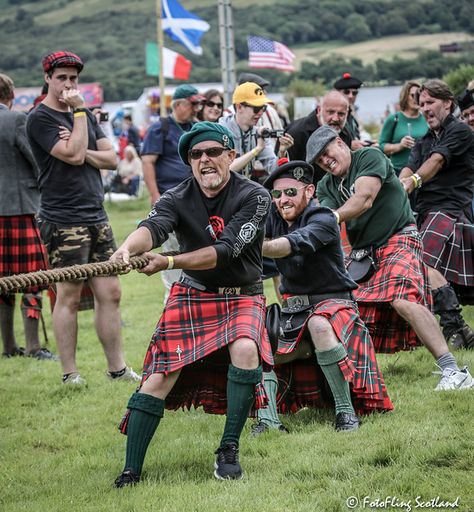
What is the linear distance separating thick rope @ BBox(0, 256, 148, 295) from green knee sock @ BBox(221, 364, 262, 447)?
687 millimetres

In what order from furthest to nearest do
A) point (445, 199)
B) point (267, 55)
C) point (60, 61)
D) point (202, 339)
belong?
Result: point (267, 55)
point (445, 199)
point (60, 61)
point (202, 339)

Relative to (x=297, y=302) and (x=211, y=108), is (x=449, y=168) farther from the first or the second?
(x=211, y=108)

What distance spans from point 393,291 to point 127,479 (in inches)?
89.6

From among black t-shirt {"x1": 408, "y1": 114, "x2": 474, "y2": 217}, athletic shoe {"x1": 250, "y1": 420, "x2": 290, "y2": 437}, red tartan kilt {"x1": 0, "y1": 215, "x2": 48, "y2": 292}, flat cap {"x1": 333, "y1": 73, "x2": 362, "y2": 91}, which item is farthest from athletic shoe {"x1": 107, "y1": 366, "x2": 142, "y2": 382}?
flat cap {"x1": 333, "y1": 73, "x2": 362, "y2": 91}

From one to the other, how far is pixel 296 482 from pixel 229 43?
1246cm

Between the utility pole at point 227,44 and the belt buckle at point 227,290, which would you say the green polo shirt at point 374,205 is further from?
the utility pole at point 227,44

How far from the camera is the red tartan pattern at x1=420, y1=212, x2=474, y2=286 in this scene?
7.12 m

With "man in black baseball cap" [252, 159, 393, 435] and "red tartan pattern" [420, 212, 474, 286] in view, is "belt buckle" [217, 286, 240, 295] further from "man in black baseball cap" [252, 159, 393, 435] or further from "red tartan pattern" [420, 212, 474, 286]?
"red tartan pattern" [420, 212, 474, 286]

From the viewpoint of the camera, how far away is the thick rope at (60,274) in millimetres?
3971

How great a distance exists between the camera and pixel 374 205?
6.15 meters

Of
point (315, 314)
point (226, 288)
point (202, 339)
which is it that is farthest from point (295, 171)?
point (202, 339)

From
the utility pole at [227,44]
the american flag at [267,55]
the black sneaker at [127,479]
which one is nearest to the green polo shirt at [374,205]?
the black sneaker at [127,479]

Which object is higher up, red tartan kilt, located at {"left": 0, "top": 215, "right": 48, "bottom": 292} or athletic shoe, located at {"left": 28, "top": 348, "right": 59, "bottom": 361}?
red tartan kilt, located at {"left": 0, "top": 215, "right": 48, "bottom": 292}

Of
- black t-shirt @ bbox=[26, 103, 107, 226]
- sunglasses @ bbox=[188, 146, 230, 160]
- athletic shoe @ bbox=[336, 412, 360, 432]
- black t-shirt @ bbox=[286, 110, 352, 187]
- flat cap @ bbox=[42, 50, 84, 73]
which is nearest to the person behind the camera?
sunglasses @ bbox=[188, 146, 230, 160]
